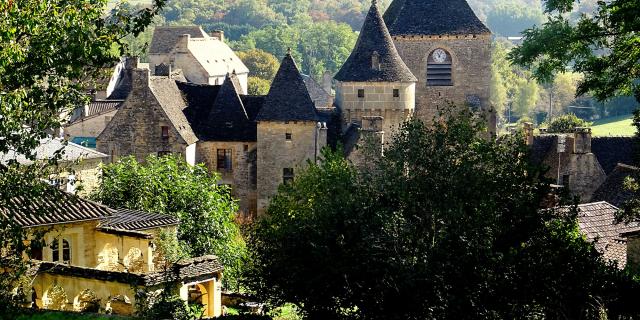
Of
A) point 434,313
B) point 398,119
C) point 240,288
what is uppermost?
point 398,119

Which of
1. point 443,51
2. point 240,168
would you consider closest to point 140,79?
point 240,168

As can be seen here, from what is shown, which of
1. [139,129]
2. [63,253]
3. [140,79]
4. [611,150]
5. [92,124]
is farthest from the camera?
[92,124]

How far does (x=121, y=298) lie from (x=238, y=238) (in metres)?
22.1

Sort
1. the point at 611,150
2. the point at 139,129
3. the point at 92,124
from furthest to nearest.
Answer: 1. the point at 92,124
2. the point at 611,150
3. the point at 139,129

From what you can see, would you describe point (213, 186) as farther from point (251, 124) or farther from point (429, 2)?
point (429, 2)

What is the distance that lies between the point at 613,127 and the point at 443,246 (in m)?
95.4

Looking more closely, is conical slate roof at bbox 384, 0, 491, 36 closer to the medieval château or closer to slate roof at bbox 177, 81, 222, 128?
the medieval château

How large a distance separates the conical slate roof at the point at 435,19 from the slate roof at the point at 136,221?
81.5 feet

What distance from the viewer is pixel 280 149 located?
53.3 metres

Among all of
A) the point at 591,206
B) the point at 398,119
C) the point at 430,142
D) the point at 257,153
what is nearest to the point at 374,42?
the point at 398,119

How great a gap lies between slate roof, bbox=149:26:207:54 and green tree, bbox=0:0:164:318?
82359 mm

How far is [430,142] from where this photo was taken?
92.2 ft

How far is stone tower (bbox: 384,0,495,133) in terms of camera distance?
60.6 m

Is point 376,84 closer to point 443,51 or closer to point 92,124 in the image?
point 443,51
